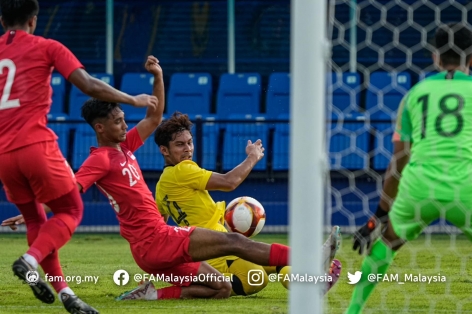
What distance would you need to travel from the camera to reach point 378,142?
1143 cm

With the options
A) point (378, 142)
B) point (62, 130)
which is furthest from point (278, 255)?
point (62, 130)

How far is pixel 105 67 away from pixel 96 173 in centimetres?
936

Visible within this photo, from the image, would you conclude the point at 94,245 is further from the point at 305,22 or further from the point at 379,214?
the point at 305,22

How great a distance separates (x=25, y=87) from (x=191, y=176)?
1.53 meters

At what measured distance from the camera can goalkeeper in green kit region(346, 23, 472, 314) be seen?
4512 millimetres

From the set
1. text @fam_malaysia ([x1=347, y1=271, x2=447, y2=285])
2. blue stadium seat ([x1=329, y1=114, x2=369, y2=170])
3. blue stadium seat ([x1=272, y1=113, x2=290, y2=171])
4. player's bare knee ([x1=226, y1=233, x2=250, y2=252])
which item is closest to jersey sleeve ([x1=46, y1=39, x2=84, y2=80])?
player's bare knee ([x1=226, y1=233, x2=250, y2=252])

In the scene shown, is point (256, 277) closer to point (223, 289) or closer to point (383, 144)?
point (223, 289)

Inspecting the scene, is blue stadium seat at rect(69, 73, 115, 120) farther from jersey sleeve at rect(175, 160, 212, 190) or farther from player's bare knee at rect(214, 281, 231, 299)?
player's bare knee at rect(214, 281, 231, 299)

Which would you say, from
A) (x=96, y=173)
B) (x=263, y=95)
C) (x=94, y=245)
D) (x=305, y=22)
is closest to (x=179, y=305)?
(x=96, y=173)

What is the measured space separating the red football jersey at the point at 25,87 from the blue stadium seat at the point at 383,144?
6143 mm

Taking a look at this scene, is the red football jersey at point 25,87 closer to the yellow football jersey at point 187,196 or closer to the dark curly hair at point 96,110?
the dark curly hair at point 96,110

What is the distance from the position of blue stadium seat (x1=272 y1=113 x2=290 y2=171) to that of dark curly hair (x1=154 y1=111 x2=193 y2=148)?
16.7 ft

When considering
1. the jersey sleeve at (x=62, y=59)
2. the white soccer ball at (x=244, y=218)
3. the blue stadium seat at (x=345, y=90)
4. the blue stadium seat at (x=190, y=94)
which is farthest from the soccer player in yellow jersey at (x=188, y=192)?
the blue stadium seat at (x=190, y=94)

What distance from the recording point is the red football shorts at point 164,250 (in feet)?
18.4
